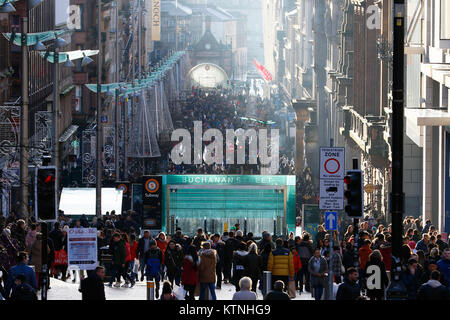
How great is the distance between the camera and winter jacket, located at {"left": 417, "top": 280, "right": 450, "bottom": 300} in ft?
61.2

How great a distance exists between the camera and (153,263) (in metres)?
26.8

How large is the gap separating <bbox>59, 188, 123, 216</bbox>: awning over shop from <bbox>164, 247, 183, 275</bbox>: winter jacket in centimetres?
1568

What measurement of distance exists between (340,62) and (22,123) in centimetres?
4394

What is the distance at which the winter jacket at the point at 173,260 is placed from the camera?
2673 centimetres

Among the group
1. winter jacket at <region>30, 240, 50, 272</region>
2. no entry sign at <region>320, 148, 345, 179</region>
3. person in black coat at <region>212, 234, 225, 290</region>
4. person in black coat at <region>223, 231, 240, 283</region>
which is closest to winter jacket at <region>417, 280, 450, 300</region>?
no entry sign at <region>320, 148, 345, 179</region>

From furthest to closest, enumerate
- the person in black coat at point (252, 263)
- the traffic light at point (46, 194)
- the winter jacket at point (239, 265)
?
the winter jacket at point (239, 265) < the person in black coat at point (252, 263) < the traffic light at point (46, 194)

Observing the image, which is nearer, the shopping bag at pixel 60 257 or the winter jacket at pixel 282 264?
the winter jacket at pixel 282 264

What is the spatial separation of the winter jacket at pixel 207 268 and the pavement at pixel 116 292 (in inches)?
58.7

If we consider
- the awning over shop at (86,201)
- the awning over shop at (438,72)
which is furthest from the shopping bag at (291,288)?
the awning over shop at (86,201)

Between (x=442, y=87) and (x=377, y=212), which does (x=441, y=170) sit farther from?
(x=377, y=212)

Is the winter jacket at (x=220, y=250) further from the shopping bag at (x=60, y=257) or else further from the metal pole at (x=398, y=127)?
the metal pole at (x=398, y=127)

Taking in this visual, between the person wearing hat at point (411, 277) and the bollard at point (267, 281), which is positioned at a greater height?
the person wearing hat at point (411, 277)

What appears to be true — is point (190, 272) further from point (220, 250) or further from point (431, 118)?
point (431, 118)
